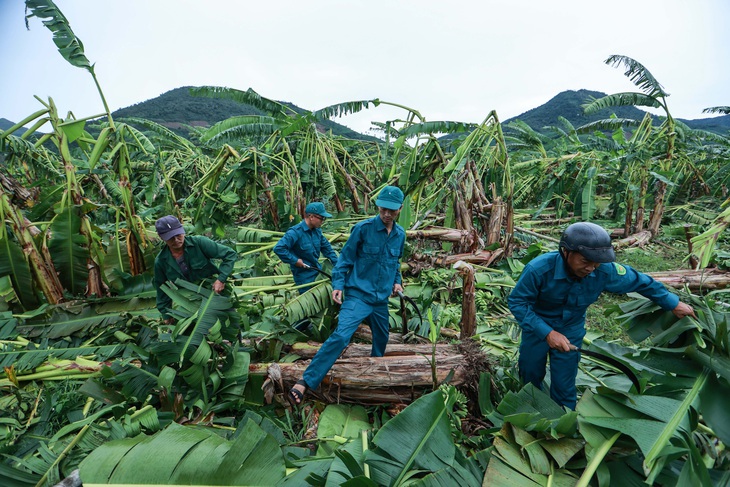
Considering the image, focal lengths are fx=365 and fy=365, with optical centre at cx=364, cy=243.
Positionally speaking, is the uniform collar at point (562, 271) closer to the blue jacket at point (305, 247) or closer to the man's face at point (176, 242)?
the blue jacket at point (305, 247)

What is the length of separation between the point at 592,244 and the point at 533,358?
1.05m

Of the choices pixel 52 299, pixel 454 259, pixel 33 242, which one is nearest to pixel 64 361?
pixel 52 299

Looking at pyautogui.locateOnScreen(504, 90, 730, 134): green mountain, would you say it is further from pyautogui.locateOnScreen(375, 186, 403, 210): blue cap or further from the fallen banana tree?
the fallen banana tree

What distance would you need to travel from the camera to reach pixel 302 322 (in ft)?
13.3

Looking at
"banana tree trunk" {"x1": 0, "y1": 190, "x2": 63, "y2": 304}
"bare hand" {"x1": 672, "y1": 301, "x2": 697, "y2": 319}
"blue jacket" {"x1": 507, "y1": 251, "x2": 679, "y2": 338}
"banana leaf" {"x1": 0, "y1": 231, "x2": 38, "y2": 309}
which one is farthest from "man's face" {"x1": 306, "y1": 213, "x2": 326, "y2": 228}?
"bare hand" {"x1": 672, "y1": 301, "x2": 697, "y2": 319}

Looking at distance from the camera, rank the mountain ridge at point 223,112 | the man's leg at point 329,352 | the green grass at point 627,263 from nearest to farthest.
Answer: the man's leg at point 329,352 < the green grass at point 627,263 < the mountain ridge at point 223,112

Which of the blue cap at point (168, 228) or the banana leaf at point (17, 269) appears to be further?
the banana leaf at point (17, 269)

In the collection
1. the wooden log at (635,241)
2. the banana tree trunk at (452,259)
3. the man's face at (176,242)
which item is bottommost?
the wooden log at (635,241)

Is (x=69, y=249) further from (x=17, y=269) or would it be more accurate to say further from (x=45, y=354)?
(x=45, y=354)

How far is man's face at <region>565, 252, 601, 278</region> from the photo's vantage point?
2.26 m

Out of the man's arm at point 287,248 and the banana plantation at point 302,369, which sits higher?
the man's arm at point 287,248

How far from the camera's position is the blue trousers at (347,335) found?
2.89 metres

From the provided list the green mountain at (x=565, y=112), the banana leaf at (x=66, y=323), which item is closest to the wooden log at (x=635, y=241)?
the banana leaf at (x=66, y=323)

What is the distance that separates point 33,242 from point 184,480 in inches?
157
